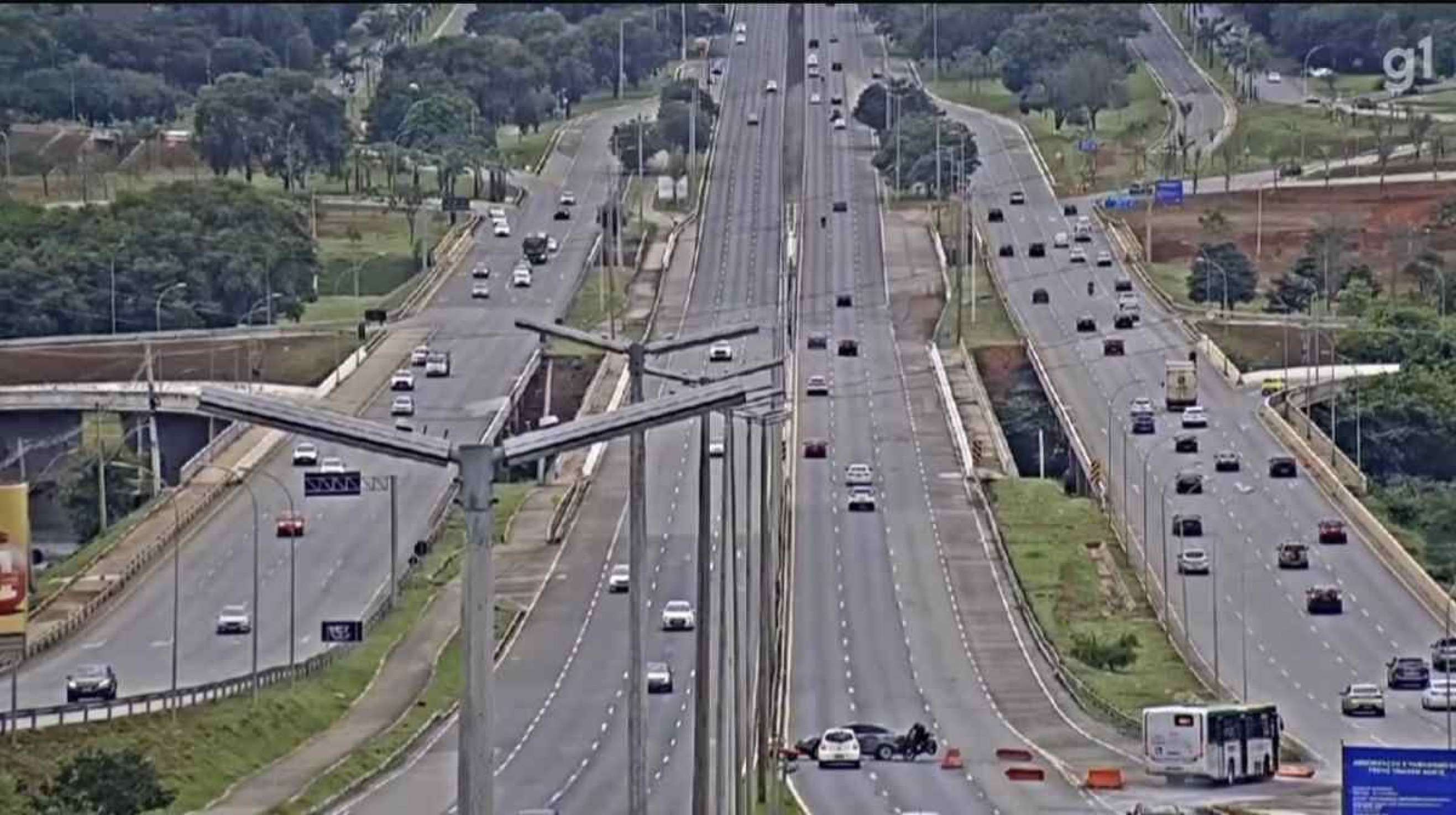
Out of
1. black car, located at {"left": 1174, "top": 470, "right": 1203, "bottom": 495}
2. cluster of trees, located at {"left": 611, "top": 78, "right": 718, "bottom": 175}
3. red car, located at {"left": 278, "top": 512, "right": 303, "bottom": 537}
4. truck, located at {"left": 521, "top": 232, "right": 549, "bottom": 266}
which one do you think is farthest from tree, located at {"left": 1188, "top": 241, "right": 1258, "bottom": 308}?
red car, located at {"left": 278, "top": 512, "right": 303, "bottom": 537}

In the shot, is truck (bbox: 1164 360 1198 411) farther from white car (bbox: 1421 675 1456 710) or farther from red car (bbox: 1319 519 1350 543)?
white car (bbox: 1421 675 1456 710)

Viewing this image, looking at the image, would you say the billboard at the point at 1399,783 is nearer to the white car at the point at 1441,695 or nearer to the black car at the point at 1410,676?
the white car at the point at 1441,695

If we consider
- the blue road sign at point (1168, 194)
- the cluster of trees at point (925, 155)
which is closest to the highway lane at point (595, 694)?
the blue road sign at point (1168, 194)

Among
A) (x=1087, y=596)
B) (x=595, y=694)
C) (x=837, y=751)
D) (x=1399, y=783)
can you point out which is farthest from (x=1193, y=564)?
(x=1399, y=783)

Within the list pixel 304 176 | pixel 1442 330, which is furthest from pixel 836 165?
pixel 1442 330

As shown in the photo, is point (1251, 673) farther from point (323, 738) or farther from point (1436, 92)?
point (1436, 92)
